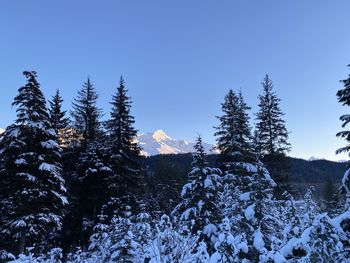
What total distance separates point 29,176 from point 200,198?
11.3 metres

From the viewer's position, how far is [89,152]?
3133 cm

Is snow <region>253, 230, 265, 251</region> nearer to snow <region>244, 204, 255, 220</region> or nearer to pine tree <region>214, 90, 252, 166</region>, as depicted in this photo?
snow <region>244, 204, 255, 220</region>

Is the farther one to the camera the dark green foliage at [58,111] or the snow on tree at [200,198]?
the dark green foliage at [58,111]

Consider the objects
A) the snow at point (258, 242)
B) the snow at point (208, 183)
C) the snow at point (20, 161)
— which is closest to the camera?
the snow at point (258, 242)

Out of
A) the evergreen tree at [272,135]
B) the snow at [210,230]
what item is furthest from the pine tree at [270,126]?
the snow at [210,230]

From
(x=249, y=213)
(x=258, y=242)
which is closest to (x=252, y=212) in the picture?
(x=249, y=213)

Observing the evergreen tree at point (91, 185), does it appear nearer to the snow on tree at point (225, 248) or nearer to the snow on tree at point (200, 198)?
the snow on tree at point (200, 198)

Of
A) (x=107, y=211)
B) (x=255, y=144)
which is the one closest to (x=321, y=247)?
(x=255, y=144)

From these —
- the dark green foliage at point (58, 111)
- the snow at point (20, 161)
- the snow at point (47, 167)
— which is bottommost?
the snow at point (47, 167)

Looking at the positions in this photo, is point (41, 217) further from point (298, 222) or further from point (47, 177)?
point (298, 222)

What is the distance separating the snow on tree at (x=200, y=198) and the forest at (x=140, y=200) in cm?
5

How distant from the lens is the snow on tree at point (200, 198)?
15961 millimetres

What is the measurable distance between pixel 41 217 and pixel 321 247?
19.5 metres

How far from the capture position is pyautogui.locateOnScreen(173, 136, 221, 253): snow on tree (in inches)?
628
